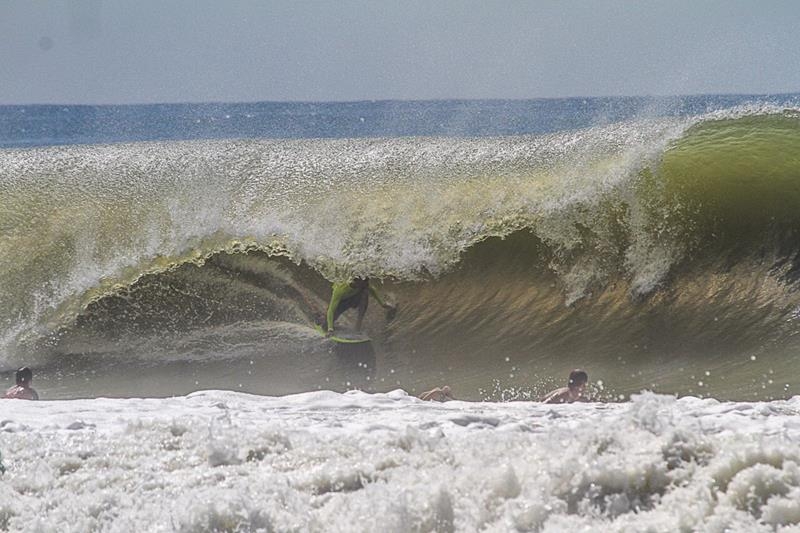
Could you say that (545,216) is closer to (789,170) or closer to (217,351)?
(789,170)

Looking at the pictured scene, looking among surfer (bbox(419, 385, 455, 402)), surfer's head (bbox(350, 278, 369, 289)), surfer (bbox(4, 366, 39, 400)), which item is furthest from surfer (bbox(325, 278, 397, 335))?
surfer (bbox(4, 366, 39, 400))

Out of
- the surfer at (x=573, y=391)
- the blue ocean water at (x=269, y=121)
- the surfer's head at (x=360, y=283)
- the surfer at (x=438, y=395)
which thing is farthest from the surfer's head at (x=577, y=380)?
the blue ocean water at (x=269, y=121)

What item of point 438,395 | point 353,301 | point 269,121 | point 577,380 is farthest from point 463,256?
point 269,121

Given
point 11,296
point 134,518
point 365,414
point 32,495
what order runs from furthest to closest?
point 11,296 < point 365,414 < point 32,495 < point 134,518

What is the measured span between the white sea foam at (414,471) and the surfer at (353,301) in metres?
3.61

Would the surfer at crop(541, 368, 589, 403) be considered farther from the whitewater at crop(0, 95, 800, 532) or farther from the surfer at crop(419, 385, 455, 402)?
the surfer at crop(419, 385, 455, 402)

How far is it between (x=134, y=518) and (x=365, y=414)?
1.65 meters

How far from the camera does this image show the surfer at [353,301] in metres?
8.68

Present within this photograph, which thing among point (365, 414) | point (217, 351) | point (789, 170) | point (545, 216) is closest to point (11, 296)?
point (217, 351)

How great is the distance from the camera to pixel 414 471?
3953 millimetres

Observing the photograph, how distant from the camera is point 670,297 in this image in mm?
8250

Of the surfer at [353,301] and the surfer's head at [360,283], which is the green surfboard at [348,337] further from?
the surfer's head at [360,283]

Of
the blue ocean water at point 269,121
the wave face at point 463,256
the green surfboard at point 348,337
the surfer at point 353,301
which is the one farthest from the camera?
the blue ocean water at point 269,121

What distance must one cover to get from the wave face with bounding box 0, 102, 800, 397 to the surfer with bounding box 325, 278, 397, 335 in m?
0.11
